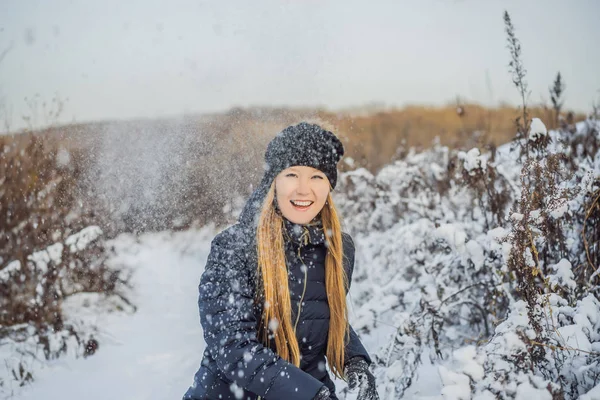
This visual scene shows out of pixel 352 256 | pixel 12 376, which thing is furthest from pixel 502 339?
pixel 12 376

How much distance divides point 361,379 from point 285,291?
1.83ft

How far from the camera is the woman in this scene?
1.72m

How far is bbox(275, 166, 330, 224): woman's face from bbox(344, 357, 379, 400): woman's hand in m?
0.70

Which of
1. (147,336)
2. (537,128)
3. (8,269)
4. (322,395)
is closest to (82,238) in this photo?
(8,269)

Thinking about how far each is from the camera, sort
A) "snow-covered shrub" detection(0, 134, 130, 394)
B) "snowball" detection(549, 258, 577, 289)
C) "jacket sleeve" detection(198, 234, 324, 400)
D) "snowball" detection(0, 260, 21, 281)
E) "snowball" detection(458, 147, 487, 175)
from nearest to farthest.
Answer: "jacket sleeve" detection(198, 234, 324, 400) < "snowball" detection(549, 258, 577, 289) < "snowball" detection(458, 147, 487, 175) < "snow-covered shrub" detection(0, 134, 130, 394) < "snowball" detection(0, 260, 21, 281)

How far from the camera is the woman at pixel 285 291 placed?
172 centimetres

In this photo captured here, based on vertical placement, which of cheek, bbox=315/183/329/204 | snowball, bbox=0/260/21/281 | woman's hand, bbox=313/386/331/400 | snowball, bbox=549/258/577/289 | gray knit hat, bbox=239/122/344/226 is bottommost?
woman's hand, bbox=313/386/331/400

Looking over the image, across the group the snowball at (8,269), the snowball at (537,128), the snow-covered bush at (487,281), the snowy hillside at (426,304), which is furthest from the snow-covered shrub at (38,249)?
the snowball at (537,128)

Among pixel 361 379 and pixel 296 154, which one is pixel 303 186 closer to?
pixel 296 154

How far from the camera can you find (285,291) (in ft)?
6.24

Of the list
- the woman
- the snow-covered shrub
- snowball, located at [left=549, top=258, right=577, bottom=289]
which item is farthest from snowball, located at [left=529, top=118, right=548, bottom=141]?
the snow-covered shrub

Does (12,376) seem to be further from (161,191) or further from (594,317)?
(594,317)

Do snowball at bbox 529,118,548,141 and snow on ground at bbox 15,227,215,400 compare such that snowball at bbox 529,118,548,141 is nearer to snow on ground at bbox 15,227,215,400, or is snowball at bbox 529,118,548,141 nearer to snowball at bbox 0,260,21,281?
snow on ground at bbox 15,227,215,400

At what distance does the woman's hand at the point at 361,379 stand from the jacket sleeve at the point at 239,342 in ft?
1.26
